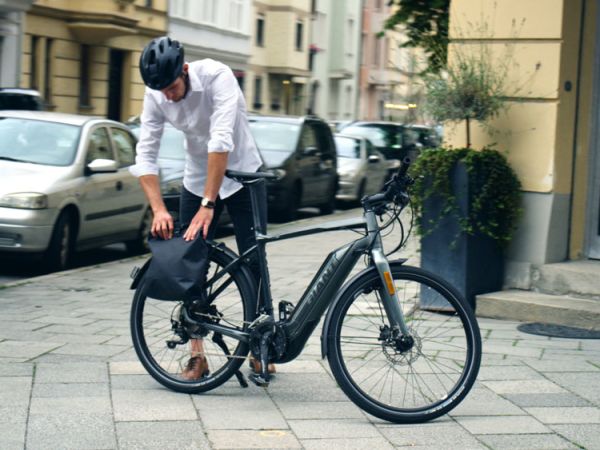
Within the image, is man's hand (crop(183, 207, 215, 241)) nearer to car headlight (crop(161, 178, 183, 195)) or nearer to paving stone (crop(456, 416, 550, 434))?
paving stone (crop(456, 416, 550, 434))

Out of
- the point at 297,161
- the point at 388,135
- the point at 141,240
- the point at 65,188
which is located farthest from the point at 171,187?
the point at 388,135

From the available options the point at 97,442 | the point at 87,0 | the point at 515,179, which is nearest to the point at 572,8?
the point at 515,179

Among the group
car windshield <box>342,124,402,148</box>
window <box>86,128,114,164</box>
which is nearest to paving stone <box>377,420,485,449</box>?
window <box>86,128,114,164</box>

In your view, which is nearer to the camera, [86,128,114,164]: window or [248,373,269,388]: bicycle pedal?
[248,373,269,388]: bicycle pedal

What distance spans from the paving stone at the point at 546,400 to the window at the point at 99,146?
7192 mm

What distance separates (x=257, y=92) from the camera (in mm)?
52438

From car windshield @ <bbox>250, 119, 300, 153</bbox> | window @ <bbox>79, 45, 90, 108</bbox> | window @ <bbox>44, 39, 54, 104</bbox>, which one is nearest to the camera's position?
car windshield @ <bbox>250, 119, 300, 153</bbox>

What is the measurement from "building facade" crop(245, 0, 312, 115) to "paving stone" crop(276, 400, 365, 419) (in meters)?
44.6

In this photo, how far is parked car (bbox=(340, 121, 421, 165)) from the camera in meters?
27.2

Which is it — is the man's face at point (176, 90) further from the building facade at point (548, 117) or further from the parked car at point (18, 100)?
the parked car at point (18, 100)

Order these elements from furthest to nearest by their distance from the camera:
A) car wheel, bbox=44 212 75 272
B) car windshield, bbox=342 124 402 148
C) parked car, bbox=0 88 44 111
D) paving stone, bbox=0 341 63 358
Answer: car windshield, bbox=342 124 402 148 < parked car, bbox=0 88 44 111 < car wheel, bbox=44 212 75 272 < paving stone, bbox=0 341 63 358

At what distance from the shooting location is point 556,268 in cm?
873

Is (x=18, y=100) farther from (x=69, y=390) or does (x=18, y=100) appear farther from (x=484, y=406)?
(x=484, y=406)

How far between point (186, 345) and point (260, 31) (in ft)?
156
